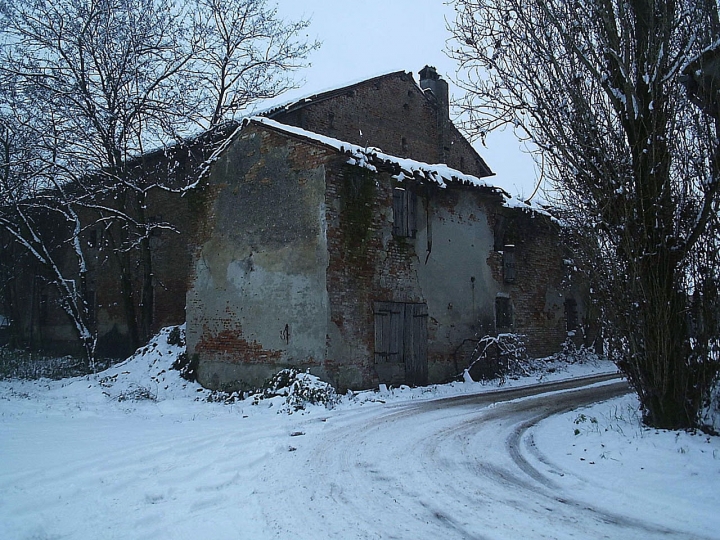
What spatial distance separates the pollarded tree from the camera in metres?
7.19

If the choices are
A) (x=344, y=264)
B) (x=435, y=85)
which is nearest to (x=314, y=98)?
(x=435, y=85)

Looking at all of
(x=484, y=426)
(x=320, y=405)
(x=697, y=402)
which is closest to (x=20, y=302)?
(x=320, y=405)

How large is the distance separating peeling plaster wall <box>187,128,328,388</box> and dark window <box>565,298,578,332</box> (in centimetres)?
1130

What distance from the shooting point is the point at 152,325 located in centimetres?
2259

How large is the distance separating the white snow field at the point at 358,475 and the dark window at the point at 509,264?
7530 millimetres

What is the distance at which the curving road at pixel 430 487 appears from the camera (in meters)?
4.56

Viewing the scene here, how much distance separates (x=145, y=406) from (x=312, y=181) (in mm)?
5738

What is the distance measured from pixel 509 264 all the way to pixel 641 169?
10875 mm

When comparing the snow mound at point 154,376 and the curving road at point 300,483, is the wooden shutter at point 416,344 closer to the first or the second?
the curving road at point 300,483

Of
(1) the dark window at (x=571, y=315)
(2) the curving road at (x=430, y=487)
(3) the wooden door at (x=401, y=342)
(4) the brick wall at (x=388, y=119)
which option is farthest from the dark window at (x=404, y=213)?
(1) the dark window at (x=571, y=315)

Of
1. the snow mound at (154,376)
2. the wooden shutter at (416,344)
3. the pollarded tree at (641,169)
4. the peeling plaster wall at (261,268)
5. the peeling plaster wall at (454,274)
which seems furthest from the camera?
the peeling plaster wall at (454,274)

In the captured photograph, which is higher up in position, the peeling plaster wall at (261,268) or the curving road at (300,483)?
the peeling plaster wall at (261,268)

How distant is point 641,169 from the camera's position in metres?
7.49

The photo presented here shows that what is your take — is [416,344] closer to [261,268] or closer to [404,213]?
[404,213]
